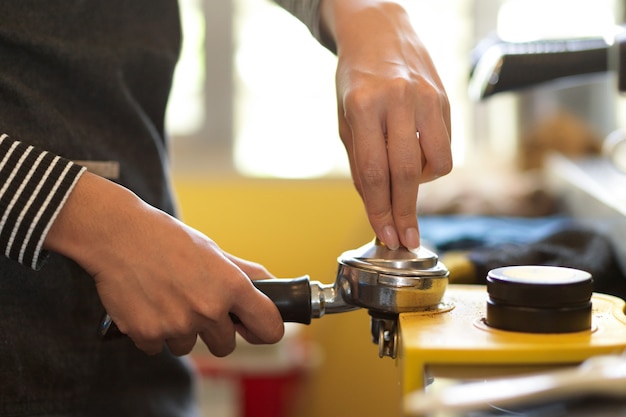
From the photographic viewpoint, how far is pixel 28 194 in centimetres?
53

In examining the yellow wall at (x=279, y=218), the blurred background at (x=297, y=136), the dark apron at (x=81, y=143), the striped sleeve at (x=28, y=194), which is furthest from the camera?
the yellow wall at (x=279, y=218)

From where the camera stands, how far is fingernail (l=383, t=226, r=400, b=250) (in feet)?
1.93

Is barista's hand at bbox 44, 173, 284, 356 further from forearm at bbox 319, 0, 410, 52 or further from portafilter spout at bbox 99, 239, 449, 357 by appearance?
forearm at bbox 319, 0, 410, 52

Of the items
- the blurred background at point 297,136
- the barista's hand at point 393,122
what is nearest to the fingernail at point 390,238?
the barista's hand at point 393,122

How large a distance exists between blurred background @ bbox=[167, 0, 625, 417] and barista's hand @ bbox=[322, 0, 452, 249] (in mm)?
1122

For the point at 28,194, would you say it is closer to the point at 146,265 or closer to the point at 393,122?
the point at 146,265

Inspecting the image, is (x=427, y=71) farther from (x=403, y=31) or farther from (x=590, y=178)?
(x=590, y=178)

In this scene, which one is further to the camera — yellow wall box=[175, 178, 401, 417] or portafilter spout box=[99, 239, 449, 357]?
yellow wall box=[175, 178, 401, 417]

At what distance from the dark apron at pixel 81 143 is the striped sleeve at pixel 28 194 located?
105mm

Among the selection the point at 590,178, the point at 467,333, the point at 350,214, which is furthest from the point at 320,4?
the point at 350,214

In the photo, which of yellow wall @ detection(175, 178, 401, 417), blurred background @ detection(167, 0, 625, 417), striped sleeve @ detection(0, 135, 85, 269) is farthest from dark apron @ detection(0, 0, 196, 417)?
yellow wall @ detection(175, 178, 401, 417)

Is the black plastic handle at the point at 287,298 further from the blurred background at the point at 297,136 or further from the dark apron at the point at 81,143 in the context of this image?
the blurred background at the point at 297,136

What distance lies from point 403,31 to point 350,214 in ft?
5.43

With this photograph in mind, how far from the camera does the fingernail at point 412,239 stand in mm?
588
